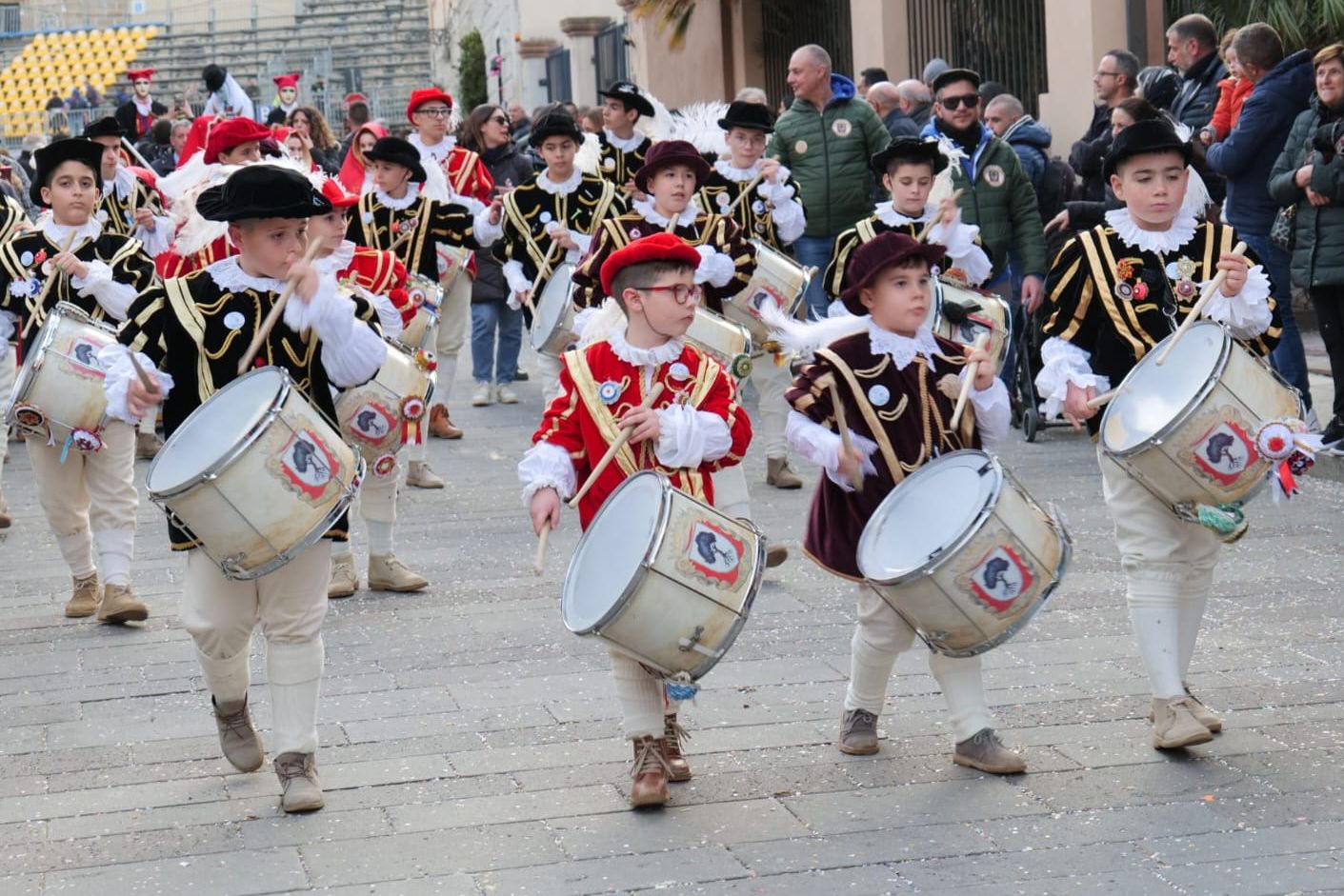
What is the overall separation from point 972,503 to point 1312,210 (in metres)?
5.04

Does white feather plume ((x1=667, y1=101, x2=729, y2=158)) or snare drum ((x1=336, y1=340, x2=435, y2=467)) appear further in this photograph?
white feather plume ((x1=667, y1=101, x2=729, y2=158))

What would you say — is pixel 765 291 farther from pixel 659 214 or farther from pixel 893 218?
pixel 893 218

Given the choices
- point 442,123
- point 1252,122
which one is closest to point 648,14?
point 442,123

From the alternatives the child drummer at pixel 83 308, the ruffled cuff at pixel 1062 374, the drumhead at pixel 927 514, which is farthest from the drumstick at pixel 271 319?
the child drummer at pixel 83 308

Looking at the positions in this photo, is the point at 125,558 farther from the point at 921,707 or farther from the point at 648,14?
the point at 648,14

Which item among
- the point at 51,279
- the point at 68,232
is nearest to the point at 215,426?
the point at 51,279

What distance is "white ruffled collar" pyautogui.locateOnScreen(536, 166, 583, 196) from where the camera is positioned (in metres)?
11.2

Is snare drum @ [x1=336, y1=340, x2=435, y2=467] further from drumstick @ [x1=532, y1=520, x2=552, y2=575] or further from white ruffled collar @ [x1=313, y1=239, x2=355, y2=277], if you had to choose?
drumstick @ [x1=532, y1=520, x2=552, y2=575]

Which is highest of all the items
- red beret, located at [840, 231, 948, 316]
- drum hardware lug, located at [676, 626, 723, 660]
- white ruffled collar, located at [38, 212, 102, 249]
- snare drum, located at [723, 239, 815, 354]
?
white ruffled collar, located at [38, 212, 102, 249]

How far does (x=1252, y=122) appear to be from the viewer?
32.3 ft

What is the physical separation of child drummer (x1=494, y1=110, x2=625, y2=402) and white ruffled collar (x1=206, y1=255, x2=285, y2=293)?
5572mm

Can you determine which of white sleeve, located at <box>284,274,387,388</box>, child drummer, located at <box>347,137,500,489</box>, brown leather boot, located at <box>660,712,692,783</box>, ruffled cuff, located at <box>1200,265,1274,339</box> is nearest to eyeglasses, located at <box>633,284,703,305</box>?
white sleeve, located at <box>284,274,387,388</box>

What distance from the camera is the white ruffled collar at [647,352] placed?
5406 mm

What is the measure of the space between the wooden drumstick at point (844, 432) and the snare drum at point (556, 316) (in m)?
4.97
